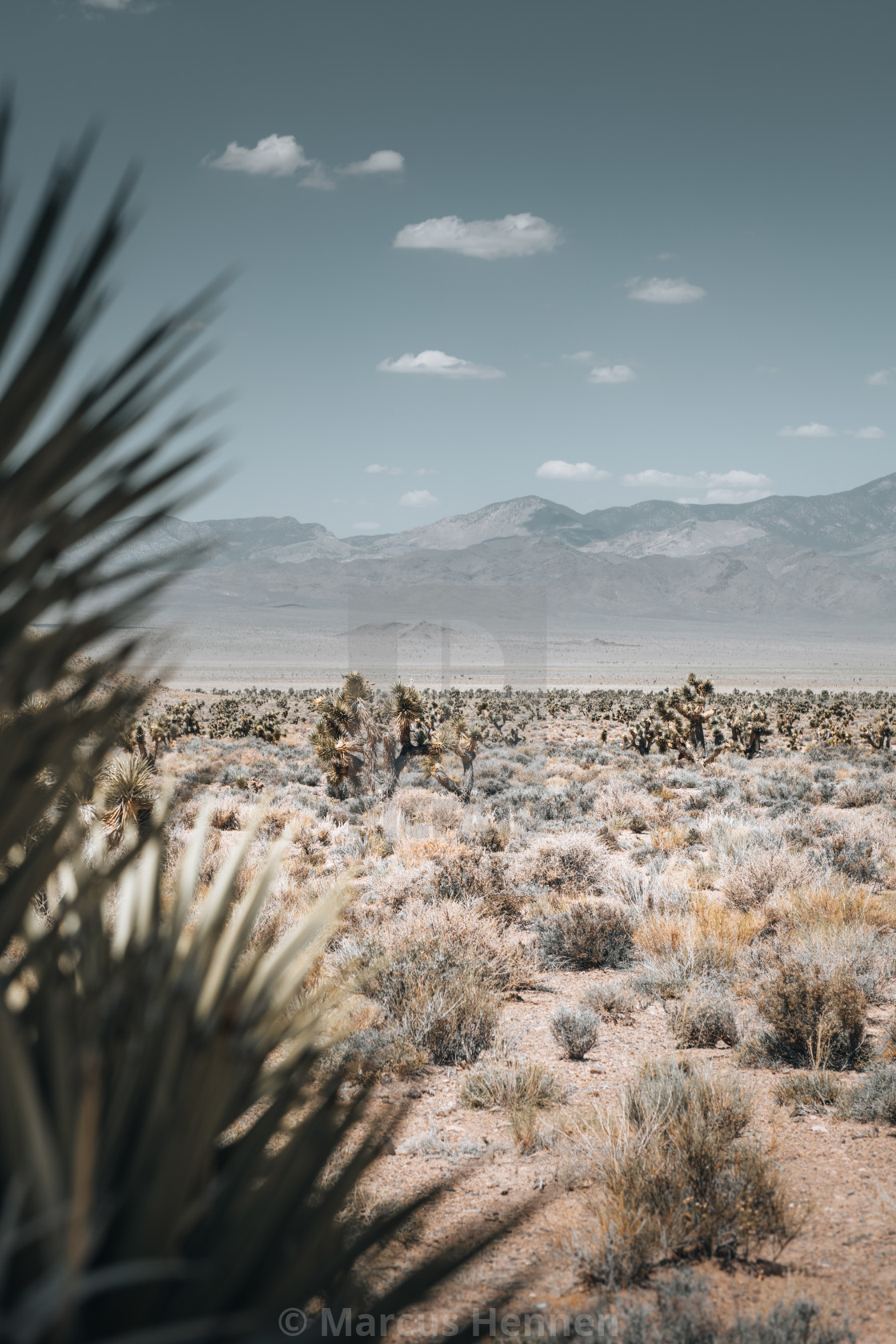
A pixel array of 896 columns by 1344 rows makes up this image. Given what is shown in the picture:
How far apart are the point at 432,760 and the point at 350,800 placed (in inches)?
89.5

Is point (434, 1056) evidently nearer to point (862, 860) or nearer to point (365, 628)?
point (862, 860)

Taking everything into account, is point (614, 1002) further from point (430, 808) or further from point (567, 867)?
point (430, 808)

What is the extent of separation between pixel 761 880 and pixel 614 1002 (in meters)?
3.97

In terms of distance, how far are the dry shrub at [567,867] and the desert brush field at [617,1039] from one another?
47 mm

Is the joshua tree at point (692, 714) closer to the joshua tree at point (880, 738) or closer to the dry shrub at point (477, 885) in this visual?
the joshua tree at point (880, 738)

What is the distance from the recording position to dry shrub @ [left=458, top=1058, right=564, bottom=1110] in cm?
562

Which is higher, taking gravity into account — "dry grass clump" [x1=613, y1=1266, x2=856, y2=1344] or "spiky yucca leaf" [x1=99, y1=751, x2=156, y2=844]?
"spiky yucca leaf" [x1=99, y1=751, x2=156, y2=844]

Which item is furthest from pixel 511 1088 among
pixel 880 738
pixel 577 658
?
pixel 577 658

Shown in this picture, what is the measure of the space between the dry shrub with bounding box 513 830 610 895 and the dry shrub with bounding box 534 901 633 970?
1994mm

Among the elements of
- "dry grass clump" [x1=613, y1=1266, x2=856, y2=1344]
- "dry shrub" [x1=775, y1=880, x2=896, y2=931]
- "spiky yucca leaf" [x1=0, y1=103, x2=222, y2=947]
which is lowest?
"dry grass clump" [x1=613, y1=1266, x2=856, y2=1344]

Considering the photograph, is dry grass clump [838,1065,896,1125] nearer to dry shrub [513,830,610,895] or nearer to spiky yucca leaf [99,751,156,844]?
Answer: dry shrub [513,830,610,895]

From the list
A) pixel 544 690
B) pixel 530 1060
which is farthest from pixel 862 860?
pixel 544 690

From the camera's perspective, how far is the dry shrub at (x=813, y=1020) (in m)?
6.18

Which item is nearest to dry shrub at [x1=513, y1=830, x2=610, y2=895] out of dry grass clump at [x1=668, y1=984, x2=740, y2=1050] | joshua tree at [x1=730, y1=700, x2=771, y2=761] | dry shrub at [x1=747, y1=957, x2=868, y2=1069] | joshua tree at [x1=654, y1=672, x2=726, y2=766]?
dry grass clump at [x1=668, y1=984, x2=740, y2=1050]
